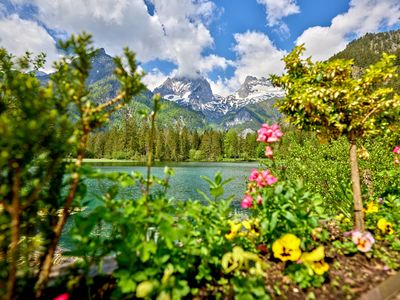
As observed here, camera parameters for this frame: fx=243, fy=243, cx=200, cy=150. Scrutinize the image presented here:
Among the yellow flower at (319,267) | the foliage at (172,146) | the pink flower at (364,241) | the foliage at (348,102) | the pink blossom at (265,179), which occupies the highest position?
the foliage at (172,146)

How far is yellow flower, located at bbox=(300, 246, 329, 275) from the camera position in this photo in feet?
8.18

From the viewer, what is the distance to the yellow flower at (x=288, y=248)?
254 centimetres

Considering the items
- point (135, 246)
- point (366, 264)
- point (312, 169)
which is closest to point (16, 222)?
point (135, 246)

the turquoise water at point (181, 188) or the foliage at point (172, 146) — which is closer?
the turquoise water at point (181, 188)

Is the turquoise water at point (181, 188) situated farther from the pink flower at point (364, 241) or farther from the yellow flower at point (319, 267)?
the pink flower at point (364, 241)

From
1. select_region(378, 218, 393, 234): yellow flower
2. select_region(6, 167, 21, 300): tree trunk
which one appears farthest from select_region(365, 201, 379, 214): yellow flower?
select_region(6, 167, 21, 300): tree trunk

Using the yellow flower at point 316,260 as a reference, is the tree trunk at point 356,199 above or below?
above

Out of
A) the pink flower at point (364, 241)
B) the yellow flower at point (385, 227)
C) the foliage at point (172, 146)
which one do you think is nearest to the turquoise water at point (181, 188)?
the pink flower at point (364, 241)

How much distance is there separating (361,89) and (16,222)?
4.52 m

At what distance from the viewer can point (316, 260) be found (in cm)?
253

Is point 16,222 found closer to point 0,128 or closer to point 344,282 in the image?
point 0,128

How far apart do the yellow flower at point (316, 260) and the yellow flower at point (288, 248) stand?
0.27ft

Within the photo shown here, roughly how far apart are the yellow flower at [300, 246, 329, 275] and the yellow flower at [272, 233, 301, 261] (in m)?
0.08

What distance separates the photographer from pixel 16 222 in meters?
1.75
